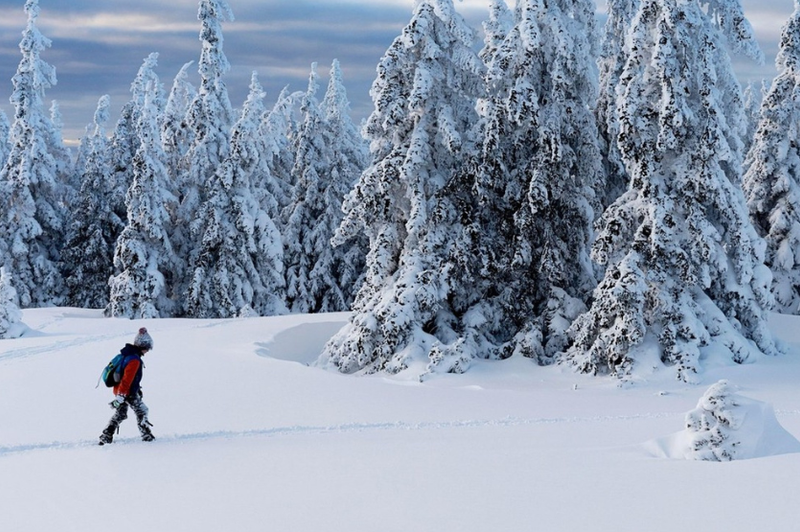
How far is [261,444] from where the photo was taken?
11484 millimetres

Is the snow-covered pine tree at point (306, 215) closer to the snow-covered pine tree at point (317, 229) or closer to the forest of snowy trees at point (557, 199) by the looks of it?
the snow-covered pine tree at point (317, 229)

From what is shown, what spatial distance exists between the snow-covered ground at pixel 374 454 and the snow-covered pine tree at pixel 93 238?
26.7m

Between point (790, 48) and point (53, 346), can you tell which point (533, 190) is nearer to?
point (53, 346)

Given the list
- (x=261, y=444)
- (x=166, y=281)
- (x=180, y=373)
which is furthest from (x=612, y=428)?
(x=166, y=281)

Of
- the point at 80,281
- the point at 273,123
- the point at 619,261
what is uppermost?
the point at 273,123

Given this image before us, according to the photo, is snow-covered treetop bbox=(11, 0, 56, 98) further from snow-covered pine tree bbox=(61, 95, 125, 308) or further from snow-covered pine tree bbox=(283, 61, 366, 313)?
snow-covered pine tree bbox=(283, 61, 366, 313)

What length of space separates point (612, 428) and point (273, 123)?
3321 cm

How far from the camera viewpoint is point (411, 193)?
21.2 metres

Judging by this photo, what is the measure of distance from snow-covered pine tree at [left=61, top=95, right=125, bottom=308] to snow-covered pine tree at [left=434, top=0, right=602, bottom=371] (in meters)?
30.3

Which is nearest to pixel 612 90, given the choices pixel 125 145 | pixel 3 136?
pixel 125 145

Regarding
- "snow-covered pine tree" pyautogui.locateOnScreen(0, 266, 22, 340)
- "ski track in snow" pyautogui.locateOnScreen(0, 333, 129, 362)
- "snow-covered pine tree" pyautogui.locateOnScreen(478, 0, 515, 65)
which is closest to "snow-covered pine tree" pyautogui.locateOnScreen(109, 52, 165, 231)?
"snow-covered pine tree" pyautogui.locateOnScreen(0, 266, 22, 340)

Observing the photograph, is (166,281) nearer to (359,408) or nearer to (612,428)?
(359,408)

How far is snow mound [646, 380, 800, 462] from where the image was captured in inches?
370

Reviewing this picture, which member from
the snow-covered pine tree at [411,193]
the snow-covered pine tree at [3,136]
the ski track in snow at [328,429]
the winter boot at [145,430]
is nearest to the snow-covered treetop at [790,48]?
the snow-covered pine tree at [411,193]
